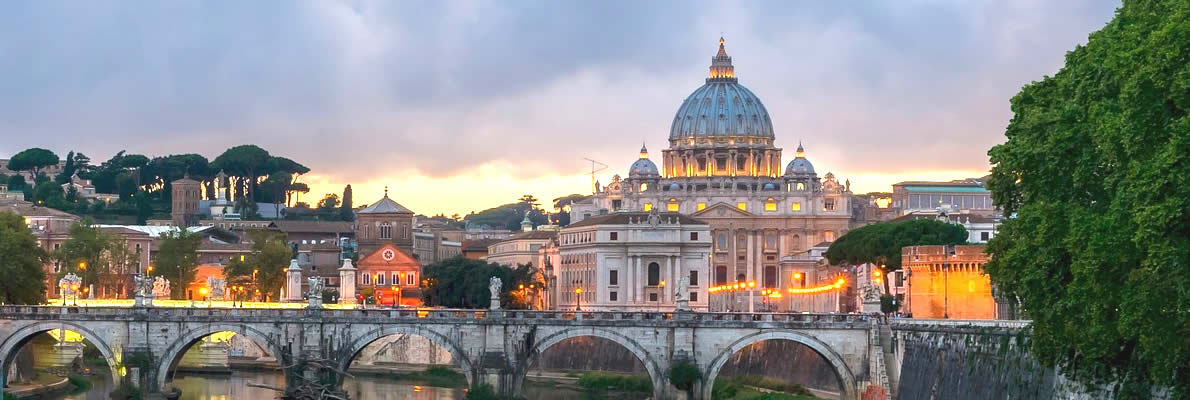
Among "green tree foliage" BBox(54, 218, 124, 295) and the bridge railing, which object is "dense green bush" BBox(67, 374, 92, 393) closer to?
the bridge railing

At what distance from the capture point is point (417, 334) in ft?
252

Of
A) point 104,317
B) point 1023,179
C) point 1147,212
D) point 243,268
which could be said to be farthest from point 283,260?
point 1147,212

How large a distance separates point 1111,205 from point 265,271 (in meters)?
91.9

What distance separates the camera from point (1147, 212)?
40.1 m

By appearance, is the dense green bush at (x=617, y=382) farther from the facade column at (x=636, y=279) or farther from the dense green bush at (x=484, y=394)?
the facade column at (x=636, y=279)

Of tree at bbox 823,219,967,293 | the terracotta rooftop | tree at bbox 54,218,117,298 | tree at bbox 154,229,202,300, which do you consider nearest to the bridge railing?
tree at bbox 823,219,967,293

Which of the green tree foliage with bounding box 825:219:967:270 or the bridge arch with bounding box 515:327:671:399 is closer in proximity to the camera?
the bridge arch with bounding box 515:327:671:399

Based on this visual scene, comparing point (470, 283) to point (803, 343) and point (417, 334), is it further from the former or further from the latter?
point (803, 343)

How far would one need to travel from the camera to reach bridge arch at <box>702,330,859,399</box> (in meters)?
74.1

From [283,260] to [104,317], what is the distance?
53766 millimetres

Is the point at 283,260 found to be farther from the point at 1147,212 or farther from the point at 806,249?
the point at 1147,212

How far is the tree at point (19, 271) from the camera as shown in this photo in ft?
297

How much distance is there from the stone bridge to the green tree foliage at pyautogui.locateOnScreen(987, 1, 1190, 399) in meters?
23.5

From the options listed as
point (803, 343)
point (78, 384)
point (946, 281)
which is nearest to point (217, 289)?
point (78, 384)
